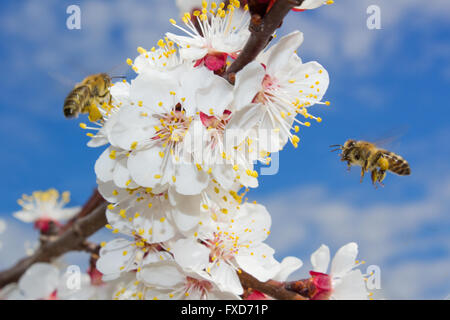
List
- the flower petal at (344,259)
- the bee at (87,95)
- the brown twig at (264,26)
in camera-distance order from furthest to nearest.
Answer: the bee at (87,95)
the flower petal at (344,259)
the brown twig at (264,26)

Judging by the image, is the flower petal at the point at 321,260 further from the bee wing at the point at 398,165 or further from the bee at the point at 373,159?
the bee wing at the point at 398,165

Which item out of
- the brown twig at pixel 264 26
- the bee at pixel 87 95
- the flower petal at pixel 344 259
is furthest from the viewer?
the bee at pixel 87 95

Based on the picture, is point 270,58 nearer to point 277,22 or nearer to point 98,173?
point 277,22

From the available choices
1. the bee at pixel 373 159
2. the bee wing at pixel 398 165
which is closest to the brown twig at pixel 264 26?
the bee at pixel 373 159

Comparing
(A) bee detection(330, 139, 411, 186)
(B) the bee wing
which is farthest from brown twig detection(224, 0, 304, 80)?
(B) the bee wing

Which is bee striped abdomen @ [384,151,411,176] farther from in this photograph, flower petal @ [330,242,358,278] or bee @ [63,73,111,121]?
bee @ [63,73,111,121]
